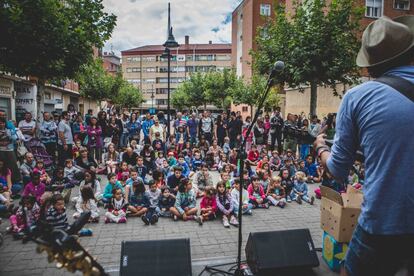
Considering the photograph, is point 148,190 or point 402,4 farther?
point 402,4

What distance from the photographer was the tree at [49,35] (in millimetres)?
7754

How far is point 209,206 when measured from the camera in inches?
267

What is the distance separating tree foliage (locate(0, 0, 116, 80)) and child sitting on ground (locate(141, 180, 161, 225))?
5.03 m

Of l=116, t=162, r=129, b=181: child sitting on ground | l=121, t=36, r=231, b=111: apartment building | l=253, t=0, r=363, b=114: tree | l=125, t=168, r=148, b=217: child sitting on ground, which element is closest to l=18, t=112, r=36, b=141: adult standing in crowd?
l=116, t=162, r=129, b=181: child sitting on ground

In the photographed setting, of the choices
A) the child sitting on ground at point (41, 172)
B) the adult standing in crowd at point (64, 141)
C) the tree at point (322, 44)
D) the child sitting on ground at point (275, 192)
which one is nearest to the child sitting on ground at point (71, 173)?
the child sitting on ground at point (41, 172)

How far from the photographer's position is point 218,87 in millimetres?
34125

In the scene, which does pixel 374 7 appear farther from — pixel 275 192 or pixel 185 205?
pixel 185 205

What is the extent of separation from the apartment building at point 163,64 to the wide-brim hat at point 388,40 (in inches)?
2878

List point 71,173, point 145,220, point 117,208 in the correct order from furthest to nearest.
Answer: point 71,173 < point 117,208 < point 145,220

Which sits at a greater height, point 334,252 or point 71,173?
point 71,173

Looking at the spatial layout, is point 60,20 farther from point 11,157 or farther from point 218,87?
point 218,87

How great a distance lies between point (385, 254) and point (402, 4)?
25674mm

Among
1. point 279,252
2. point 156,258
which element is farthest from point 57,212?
point 279,252

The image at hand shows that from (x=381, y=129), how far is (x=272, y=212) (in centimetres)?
607
